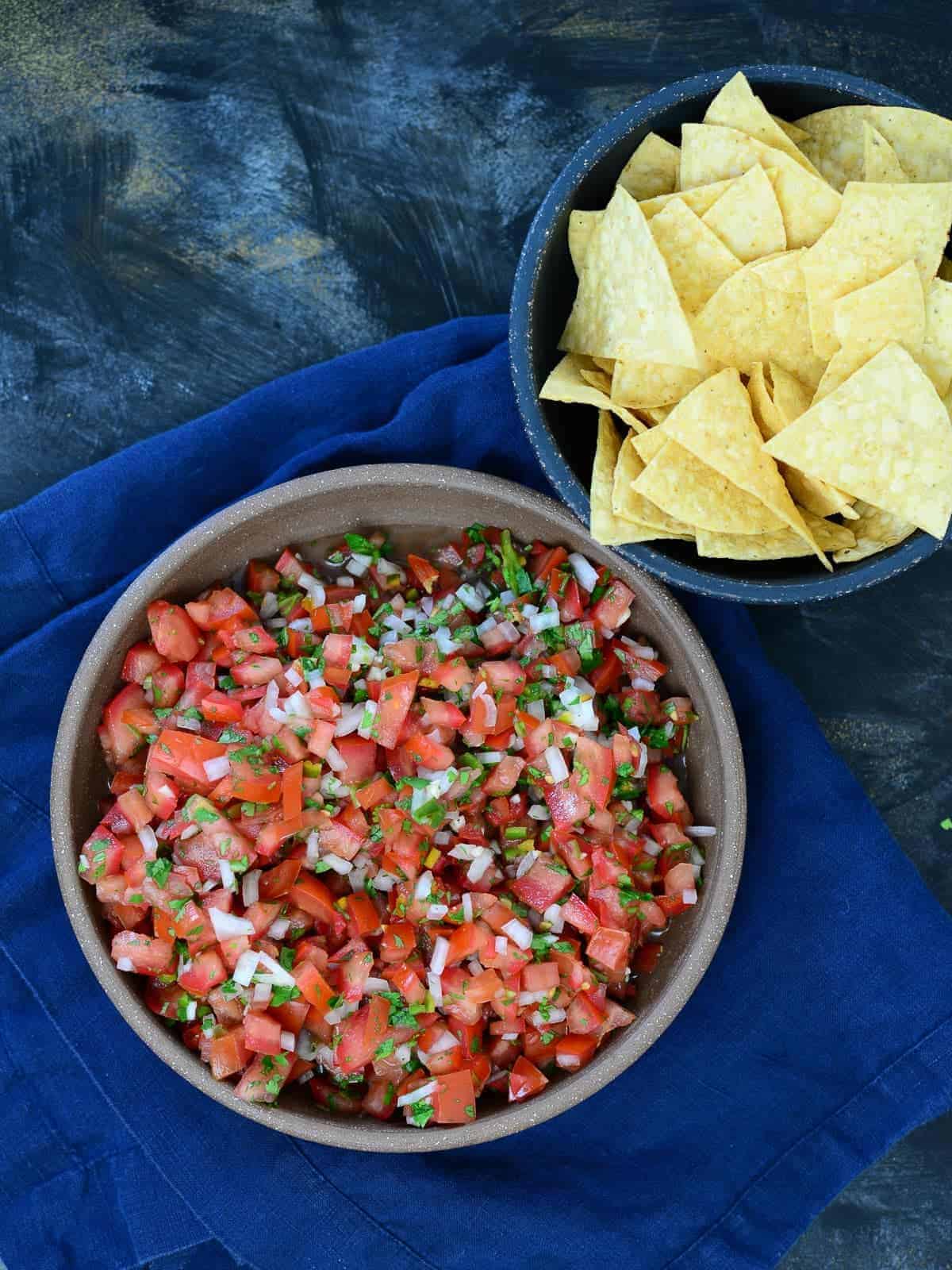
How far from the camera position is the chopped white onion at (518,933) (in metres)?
2.22

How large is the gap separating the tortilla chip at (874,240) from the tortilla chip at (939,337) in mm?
43

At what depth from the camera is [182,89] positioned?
263 cm

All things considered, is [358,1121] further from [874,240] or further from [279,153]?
[279,153]

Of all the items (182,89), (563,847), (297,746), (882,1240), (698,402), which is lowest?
(882,1240)

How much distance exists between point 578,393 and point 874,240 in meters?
0.54

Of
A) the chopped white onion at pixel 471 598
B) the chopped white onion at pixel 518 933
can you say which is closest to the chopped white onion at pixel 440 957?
the chopped white onion at pixel 518 933

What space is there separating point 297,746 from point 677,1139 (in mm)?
1171

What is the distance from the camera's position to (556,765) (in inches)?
87.8

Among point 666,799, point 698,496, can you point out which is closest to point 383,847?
point 666,799

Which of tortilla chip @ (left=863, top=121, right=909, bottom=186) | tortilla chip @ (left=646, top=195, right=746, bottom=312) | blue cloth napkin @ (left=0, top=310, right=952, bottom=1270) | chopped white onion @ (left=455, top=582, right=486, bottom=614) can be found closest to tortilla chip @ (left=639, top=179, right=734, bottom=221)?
tortilla chip @ (left=646, top=195, right=746, bottom=312)

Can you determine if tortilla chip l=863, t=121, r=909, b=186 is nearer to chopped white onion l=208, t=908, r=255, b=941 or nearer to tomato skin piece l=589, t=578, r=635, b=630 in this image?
tomato skin piece l=589, t=578, r=635, b=630

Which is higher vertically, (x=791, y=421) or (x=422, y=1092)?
(x=791, y=421)

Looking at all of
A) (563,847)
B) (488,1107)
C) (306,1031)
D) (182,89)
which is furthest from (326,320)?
(488,1107)

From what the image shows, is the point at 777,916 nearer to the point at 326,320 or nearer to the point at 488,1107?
the point at 488,1107
